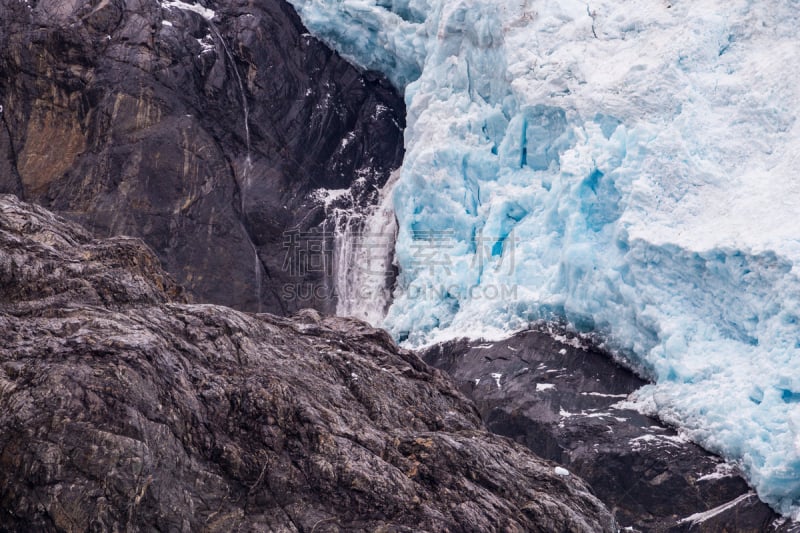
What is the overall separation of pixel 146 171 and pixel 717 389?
36.4 ft

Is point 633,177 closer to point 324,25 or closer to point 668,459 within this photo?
point 668,459

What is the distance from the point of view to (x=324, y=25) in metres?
20.3

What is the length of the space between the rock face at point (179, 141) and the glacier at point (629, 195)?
2514 mm

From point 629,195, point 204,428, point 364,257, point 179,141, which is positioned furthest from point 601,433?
point 179,141

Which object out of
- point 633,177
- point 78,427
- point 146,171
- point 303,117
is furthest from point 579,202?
point 78,427

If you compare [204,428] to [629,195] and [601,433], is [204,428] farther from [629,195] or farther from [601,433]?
[629,195]

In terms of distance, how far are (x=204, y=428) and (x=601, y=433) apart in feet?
26.5

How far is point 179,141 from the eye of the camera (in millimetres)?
19078

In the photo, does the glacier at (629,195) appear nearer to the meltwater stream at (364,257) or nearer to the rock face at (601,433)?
the rock face at (601,433)

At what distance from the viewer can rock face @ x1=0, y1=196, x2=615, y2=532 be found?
6590 mm

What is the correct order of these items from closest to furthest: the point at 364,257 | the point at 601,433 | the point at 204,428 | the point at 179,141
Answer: the point at 204,428 < the point at 601,433 < the point at 179,141 < the point at 364,257

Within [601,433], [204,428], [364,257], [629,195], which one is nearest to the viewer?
[204,428]

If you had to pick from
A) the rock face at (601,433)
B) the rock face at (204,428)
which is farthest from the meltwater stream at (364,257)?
the rock face at (204,428)

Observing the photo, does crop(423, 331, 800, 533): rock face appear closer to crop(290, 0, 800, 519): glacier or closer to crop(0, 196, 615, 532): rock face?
crop(290, 0, 800, 519): glacier
